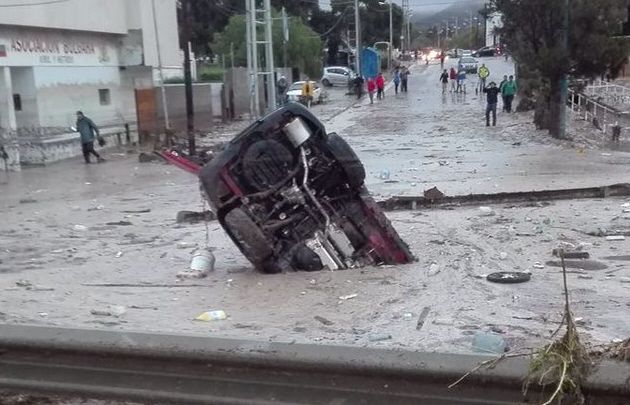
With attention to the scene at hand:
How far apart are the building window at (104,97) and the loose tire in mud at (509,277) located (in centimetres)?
2304

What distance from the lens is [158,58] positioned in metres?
32.2

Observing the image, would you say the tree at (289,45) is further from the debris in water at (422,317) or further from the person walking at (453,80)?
the debris in water at (422,317)

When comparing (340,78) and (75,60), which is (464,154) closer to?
(75,60)

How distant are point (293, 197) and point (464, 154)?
14.8 meters

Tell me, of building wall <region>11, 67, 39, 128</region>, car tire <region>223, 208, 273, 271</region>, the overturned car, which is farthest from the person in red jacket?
car tire <region>223, 208, 273, 271</region>

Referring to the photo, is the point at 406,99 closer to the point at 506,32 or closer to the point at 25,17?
the point at 506,32

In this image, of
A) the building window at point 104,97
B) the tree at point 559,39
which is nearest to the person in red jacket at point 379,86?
the tree at point 559,39

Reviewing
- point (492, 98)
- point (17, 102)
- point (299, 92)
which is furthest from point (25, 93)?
point (299, 92)

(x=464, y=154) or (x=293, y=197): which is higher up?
(x=293, y=197)

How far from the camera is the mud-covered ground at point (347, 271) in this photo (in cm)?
699

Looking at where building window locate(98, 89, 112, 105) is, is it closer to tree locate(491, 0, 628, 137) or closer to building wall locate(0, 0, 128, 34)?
building wall locate(0, 0, 128, 34)

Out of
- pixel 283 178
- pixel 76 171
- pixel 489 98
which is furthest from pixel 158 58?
pixel 283 178

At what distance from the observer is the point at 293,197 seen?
30.1 feet

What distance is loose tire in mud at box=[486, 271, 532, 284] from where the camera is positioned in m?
8.77
